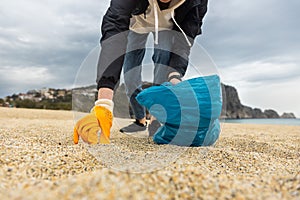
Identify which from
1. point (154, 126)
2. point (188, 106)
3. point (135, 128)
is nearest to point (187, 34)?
point (188, 106)

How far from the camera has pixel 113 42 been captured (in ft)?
5.20

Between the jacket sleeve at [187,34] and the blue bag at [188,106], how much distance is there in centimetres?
45

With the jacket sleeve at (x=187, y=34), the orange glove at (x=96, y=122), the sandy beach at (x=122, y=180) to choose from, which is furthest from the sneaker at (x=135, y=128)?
the sandy beach at (x=122, y=180)

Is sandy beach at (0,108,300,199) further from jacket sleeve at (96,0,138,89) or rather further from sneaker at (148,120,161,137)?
sneaker at (148,120,161,137)

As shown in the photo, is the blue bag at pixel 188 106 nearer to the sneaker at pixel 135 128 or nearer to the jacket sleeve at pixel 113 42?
the jacket sleeve at pixel 113 42

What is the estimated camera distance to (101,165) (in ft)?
3.93

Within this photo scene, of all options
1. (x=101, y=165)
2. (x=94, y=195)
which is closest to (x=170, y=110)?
(x=101, y=165)

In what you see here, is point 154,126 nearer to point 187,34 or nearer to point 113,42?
point 187,34

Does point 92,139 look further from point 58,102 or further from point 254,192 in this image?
point 58,102

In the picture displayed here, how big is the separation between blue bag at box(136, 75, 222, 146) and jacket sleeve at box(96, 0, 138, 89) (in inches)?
12.1

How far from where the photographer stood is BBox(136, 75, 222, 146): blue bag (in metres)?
1.73

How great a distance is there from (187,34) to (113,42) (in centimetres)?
79

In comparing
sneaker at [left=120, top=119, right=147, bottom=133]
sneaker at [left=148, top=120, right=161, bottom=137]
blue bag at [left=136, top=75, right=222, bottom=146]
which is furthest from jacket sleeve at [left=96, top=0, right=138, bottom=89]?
sneaker at [left=120, top=119, right=147, bottom=133]

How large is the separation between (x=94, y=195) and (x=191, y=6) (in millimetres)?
1599
